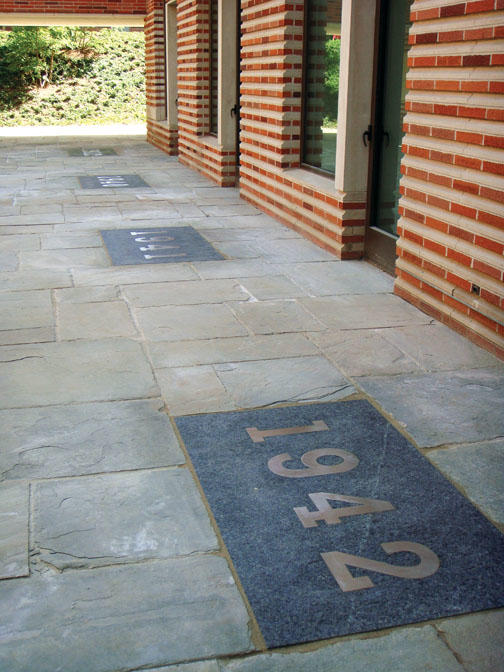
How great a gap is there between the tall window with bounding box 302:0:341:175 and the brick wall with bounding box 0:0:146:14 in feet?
41.6

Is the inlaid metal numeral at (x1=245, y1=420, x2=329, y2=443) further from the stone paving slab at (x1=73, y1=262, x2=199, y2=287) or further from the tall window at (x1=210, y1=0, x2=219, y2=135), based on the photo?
the tall window at (x1=210, y1=0, x2=219, y2=135)

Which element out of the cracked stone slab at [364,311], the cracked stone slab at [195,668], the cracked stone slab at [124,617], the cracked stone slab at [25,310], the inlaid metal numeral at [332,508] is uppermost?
the cracked stone slab at [25,310]

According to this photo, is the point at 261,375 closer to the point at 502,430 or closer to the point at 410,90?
the point at 502,430

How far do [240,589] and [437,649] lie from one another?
1.89 feet

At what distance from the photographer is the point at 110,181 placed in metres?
11.2

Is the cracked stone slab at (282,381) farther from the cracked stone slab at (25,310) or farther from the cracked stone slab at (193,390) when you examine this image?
the cracked stone slab at (25,310)

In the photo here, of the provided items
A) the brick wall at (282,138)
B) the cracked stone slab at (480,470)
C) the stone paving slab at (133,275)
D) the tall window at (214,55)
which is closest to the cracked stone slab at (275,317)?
Answer: the stone paving slab at (133,275)

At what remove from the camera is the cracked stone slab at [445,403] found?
3324 millimetres

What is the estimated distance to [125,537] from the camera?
8.33ft

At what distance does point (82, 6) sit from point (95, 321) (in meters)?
16.2

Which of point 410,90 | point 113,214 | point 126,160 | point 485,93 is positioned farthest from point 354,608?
point 126,160

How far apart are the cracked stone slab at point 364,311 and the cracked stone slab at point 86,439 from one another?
1654 mm

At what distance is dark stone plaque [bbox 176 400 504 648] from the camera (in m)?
2.21

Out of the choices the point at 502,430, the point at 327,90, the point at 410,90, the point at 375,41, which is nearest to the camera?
the point at 502,430
